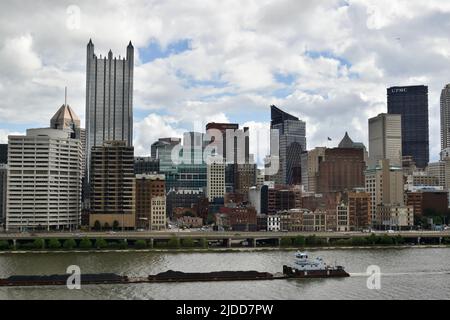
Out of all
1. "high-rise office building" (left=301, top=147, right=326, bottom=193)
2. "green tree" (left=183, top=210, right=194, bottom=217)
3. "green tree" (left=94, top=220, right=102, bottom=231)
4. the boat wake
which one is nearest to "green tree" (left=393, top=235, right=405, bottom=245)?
the boat wake

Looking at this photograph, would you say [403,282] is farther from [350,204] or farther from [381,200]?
[381,200]

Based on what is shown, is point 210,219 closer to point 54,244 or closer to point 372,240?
point 372,240

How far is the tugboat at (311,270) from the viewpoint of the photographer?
3638cm

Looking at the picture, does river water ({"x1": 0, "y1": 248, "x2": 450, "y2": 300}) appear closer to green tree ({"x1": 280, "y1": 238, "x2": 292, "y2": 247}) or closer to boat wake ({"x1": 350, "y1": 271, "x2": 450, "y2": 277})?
boat wake ({"x1": 350, "y1": 271, "x2": 450, "y2": 277})

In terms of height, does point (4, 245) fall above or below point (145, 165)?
below

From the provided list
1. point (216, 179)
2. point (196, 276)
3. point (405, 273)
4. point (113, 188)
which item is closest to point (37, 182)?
point (113, 188)

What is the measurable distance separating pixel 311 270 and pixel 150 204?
53.5 metres

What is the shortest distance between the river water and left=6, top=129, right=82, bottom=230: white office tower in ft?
87.3

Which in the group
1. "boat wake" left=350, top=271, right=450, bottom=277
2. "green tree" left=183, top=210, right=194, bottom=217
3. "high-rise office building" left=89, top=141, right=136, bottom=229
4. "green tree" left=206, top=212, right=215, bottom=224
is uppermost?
"high-rise office building" left=89, top=141, right=136, bottom=229

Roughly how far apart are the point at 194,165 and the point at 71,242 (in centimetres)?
9368

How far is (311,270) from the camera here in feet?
121

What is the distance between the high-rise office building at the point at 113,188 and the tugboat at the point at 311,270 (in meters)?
47.0

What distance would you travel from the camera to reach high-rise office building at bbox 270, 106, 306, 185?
165 metres

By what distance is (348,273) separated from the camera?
37.3 meters
